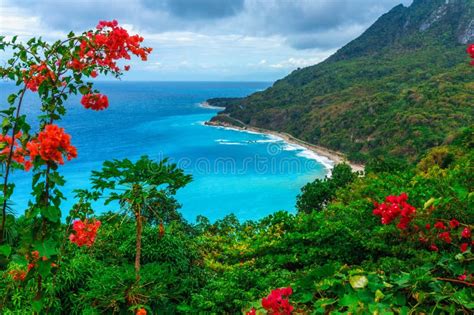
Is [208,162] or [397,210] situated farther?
[208,162]

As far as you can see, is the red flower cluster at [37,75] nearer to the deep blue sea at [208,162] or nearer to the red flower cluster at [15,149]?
the red flower cluster at [15,149]

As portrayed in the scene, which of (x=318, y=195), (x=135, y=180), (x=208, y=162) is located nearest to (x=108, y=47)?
(x=135, y=180)

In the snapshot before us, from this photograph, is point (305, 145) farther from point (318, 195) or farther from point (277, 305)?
point (277, 305)

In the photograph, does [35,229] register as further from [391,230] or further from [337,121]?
[337,121]

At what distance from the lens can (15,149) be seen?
2.18m

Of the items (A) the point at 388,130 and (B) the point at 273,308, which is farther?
(A) the point at 388,130

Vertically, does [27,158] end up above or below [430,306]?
above

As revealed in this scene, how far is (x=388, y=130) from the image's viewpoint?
184 feet

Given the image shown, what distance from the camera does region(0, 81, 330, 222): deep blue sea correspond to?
4491cm

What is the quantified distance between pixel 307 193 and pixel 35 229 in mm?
20684

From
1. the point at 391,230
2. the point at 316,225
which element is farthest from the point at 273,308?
the point at 316,225

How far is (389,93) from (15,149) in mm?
74089

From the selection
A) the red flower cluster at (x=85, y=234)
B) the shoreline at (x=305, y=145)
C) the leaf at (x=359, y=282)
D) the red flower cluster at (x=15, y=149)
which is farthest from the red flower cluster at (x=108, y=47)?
the shoreline at (x=305, y=145)

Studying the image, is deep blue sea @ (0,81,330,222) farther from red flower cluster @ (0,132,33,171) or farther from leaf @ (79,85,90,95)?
red flower cluster @ (0,132,33,171)
